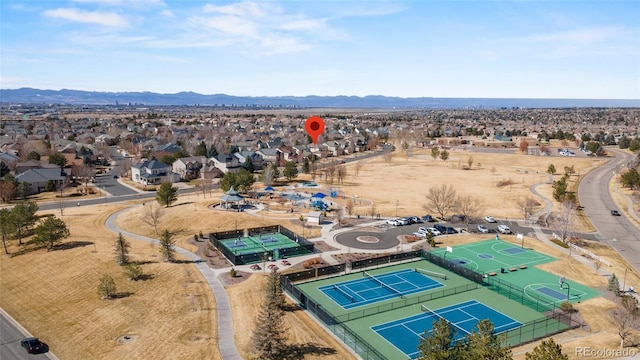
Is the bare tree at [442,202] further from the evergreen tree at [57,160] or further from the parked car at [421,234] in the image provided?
the evergreen tree at [57,160]

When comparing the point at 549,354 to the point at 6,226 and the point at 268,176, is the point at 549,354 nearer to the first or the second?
the point at 6,226

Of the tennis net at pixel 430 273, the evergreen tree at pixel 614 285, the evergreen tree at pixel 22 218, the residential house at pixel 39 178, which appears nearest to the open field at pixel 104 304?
the evergreen tree at pixel 22 218

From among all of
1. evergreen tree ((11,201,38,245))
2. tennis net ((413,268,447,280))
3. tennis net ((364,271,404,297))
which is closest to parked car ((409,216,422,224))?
tennis net ((413,268,447,280))

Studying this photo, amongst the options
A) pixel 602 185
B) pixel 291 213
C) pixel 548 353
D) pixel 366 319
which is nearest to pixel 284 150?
pixel 291 213

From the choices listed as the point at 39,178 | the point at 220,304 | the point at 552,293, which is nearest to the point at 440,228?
the point at 552,293

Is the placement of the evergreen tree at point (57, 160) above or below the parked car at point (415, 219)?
above

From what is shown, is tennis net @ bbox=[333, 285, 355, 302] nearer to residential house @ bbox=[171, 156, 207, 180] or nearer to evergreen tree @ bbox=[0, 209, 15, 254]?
evergreen tree @ bbox=[0, 209, 15, 254]

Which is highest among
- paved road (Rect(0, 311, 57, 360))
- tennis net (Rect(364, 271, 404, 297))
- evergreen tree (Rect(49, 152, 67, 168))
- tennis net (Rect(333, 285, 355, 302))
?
evergreen tree (Rect(49, 152, 67, 168))
